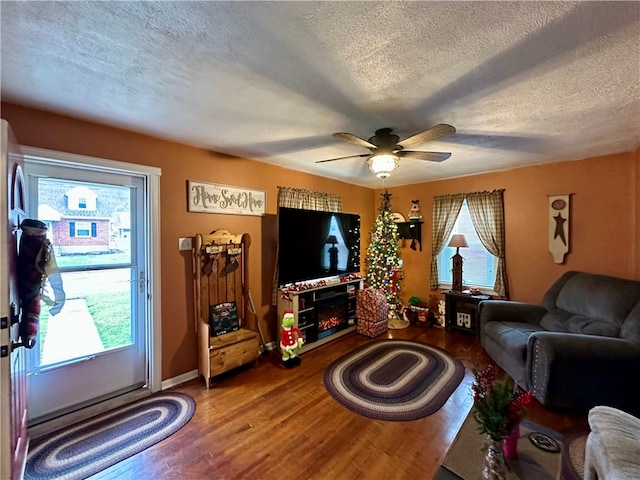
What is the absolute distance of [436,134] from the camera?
192cm

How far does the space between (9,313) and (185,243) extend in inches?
61.7

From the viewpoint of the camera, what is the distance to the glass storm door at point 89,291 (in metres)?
2.13

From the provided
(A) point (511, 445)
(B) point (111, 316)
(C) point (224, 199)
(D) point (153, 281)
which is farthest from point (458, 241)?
(B) point (111, 316)

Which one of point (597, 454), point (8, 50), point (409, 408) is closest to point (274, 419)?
point (409, 408)

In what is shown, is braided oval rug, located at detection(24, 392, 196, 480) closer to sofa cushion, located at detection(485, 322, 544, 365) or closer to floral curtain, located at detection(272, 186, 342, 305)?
floral curtain, located at detection(272, 186, 342, 305)

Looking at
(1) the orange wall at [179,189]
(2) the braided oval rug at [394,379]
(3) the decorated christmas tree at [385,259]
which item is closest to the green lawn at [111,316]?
(1) the orange wall at [179,189]

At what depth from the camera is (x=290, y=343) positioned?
3.03 metres

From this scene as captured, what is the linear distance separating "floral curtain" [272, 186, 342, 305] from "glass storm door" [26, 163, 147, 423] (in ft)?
4.99

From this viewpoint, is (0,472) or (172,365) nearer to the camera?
(0,472)

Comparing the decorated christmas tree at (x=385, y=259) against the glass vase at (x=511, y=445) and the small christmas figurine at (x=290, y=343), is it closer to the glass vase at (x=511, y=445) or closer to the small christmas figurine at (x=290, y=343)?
the small christmas figurine at (x=290, y=343)

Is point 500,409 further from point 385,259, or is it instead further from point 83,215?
point 385,259

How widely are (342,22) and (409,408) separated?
271 centimetres

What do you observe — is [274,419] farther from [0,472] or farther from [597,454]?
[597,454]

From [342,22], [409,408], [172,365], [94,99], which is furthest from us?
[172,365]
